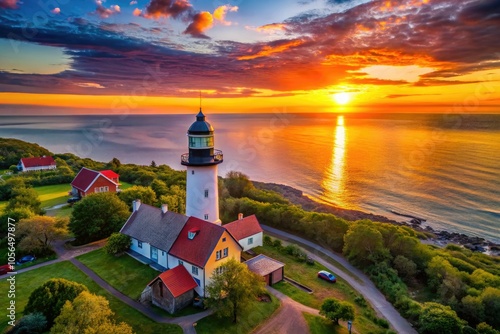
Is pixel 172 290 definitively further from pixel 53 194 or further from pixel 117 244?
pixel 53 194

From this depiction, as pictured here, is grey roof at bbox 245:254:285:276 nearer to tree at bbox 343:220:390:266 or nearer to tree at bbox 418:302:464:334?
tree at bbox 343:220:390:266

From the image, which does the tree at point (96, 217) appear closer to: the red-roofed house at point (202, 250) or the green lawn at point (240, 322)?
the red-roofed house at point (202, 250)

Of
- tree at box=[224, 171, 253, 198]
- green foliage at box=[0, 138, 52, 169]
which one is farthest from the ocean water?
green foliage at box=[0, 138, 52, 169]

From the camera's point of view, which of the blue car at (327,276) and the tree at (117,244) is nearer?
the blue car at (327,276)

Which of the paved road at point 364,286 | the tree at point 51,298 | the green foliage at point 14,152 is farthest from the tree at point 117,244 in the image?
the green foliage at point 14,152

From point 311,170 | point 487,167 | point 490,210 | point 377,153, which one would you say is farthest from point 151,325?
point 377,153
